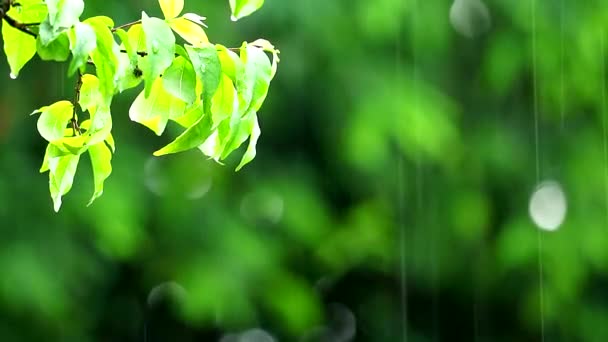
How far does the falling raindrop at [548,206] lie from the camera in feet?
11.2

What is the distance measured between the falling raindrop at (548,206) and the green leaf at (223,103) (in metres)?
2.67

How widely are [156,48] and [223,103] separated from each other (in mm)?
95

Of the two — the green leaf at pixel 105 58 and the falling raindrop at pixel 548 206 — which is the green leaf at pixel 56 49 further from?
the falling raindrop at pixel 548 206

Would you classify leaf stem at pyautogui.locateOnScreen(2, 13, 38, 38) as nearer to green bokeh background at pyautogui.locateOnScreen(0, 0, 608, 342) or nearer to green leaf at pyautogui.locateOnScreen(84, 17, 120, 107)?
green leaf at pyautogui.locateOnScreen(84, 17, 120, 107)

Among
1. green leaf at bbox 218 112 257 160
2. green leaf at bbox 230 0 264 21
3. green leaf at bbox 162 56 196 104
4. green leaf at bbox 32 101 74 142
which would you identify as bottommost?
green leaf at bbox 218 112 257 160

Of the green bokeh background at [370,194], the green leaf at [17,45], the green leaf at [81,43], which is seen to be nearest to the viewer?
the green leaf at [81,43]

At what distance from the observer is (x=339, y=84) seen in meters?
3.16

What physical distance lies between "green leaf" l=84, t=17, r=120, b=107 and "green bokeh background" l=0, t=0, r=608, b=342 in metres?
2.11

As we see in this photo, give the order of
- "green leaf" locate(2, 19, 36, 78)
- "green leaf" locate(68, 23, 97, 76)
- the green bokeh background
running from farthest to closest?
1. the green bokeh background
2. "green leaf" locate(2, 19, 36, 78)
3. "green leaf" locate(68, 23, 97, 76)

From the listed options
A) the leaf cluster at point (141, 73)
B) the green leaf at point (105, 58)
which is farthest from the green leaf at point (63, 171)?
the green leaf at point (105, 58)

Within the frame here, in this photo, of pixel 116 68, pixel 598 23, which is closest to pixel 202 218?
pixel 598 23

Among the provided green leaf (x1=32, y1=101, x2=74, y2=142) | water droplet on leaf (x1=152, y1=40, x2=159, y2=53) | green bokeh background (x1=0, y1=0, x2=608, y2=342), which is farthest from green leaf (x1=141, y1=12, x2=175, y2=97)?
green bokeh background (x1=0, y1=0, x2=608, y2=342)

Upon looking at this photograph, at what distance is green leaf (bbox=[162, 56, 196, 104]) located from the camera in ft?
2.64

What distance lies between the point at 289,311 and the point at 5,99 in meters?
1.05
